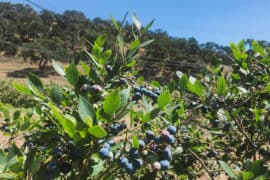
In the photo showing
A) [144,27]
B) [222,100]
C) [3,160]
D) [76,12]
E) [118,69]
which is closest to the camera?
[3,160]

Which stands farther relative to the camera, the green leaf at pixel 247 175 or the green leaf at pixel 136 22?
the green leaf at pixel 136 22

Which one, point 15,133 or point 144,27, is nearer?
point 144,27

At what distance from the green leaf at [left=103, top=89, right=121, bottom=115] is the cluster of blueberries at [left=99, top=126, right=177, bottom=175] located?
119 millimetres

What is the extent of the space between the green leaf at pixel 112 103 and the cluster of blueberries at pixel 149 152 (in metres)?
0.12

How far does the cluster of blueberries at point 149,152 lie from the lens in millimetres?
975

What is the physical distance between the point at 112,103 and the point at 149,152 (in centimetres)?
26

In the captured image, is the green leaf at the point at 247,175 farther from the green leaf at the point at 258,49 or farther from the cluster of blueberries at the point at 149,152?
the green leaf at the point at 258,49

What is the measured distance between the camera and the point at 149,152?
3.52 ft

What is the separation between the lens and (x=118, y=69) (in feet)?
4.02

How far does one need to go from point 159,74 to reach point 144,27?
134ft

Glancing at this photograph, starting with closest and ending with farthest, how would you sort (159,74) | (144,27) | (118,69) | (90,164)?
(90,164)
(118,69)
(144,27)
(159,74)

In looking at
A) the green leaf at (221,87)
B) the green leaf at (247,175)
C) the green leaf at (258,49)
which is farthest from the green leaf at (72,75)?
the green leaf at (258,49)

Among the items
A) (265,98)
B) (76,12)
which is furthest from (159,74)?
(265,98)

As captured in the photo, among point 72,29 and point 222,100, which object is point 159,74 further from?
point 222,100
